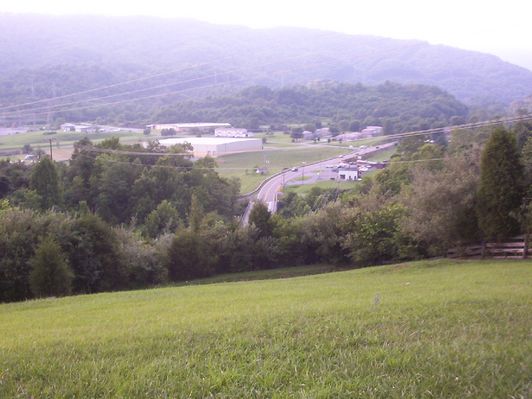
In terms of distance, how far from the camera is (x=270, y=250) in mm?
35719

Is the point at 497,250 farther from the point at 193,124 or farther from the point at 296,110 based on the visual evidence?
the point at 296,110

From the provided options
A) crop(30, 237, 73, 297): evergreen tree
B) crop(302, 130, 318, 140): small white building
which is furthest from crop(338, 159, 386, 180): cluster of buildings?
crop(30, 237, 73, 297): evergreen tree

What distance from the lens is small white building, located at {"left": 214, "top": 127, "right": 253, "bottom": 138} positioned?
2374 inches

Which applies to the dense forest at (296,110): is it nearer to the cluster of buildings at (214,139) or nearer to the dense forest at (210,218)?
the cluster of buildings at (214,139)

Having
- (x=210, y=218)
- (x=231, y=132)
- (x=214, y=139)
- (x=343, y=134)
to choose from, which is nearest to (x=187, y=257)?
(x=210, y=218)

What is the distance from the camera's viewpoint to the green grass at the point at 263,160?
55469mm

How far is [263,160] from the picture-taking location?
2183 inches

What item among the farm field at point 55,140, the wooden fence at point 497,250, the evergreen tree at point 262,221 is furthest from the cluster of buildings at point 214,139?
the wooden fence at point 497,250

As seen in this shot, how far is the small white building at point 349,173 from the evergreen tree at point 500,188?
31731 millimetres

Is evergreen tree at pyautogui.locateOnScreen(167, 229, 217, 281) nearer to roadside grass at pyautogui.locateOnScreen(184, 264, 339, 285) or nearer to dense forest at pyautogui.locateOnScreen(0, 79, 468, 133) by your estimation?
roadside grass at pyautogui.locateOnScreen(184, 264, 339, 285)

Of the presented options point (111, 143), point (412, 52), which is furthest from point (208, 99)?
point (412, 52)

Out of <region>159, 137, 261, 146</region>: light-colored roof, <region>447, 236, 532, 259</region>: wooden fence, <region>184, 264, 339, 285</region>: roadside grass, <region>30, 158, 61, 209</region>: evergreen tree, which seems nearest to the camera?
<region>447, 236, 532, 259</region>: wooden fence

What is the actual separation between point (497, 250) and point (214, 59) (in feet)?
312

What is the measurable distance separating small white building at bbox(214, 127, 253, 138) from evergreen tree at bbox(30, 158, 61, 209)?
20887mm
